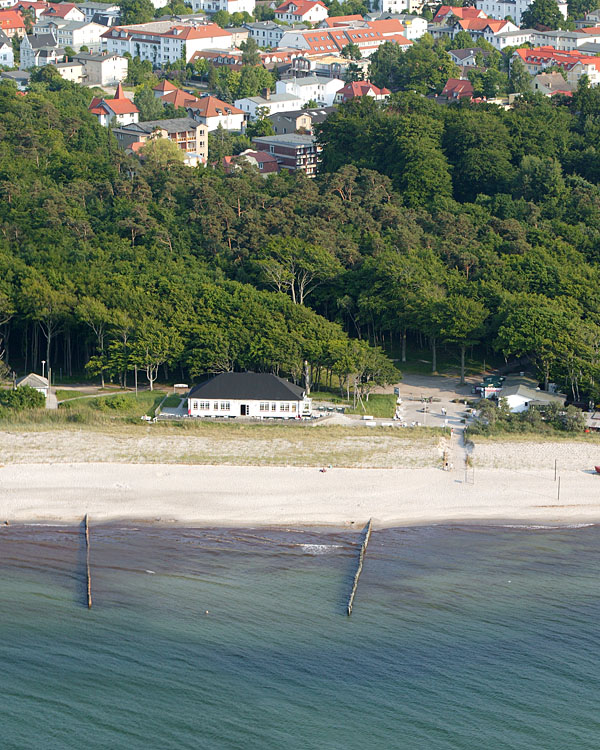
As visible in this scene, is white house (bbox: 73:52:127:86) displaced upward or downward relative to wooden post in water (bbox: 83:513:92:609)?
upward

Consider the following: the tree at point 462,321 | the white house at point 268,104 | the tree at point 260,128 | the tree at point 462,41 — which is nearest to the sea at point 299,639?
the tree at point 462,321

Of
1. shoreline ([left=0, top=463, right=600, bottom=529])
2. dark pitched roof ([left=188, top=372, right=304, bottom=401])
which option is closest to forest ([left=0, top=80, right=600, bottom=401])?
dark pitched roof ([left=188, top=372, right=304, bottom=401])

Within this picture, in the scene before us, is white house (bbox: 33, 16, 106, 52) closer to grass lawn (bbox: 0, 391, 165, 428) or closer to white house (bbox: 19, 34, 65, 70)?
white house (bbox: 19, 34, 65, 70)

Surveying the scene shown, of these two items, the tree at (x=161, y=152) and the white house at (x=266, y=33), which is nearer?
the tree at (x=161, y=152)

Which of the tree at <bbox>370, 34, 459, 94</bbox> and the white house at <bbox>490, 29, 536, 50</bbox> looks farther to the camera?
the white house at <bbox>490, 29, 536, 50</bbox>

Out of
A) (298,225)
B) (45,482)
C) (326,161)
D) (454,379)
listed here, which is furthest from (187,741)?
(326,161)

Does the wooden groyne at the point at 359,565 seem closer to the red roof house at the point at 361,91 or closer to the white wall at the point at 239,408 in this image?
the white wall at the point at 239,408
